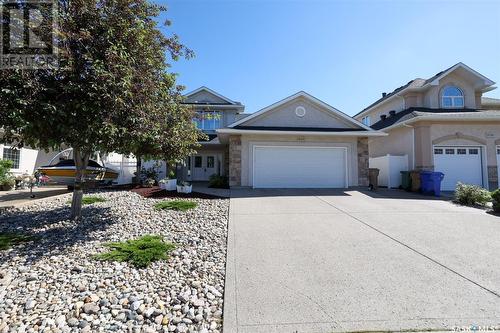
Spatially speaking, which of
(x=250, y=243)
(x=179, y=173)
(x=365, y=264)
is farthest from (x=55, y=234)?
(x=179, y=173)

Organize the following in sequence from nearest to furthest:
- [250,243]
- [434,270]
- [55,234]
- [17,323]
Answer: [17,323]
[434,270]
[250,243]
[55,234]

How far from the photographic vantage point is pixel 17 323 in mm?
3004

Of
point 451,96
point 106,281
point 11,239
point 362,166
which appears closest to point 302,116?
point 362,166

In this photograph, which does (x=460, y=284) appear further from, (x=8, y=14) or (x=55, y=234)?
(x=8, y=14)

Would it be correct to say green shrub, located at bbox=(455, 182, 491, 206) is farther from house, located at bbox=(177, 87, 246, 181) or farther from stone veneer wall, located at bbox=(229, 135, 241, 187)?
house, located at bbox=(177, 87, 246, 181)

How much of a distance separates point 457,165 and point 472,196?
18.0ft

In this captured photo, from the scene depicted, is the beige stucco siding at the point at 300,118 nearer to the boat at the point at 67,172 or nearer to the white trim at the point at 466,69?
the white trim at the point at 466,69

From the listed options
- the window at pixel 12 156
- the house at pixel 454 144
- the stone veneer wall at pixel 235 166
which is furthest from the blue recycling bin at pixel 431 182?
the window at pixel 12 156

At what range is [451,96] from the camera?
17219 millimetres

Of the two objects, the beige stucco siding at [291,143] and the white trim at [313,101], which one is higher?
the white trim at [313,101]

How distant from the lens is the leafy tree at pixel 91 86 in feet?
15.7

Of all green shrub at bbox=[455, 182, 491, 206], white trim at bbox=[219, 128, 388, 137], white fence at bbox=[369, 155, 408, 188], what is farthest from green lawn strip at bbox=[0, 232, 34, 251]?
white fence at bbox=[369, 155, 408, 188]

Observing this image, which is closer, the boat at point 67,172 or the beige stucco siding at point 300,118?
the boat at point 67,172

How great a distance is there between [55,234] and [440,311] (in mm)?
7250
